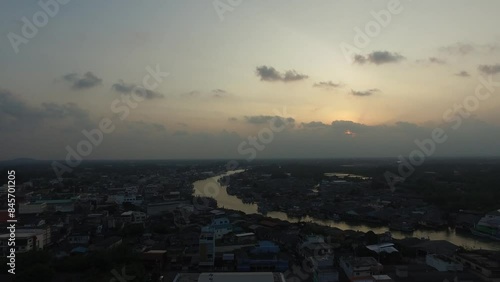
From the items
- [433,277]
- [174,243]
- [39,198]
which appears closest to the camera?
[433,277]

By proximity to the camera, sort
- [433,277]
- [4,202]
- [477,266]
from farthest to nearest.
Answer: [4,202] < [477,266] < [433,277]

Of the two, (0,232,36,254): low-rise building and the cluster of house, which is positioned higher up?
(0,232,36,254): low-rise building

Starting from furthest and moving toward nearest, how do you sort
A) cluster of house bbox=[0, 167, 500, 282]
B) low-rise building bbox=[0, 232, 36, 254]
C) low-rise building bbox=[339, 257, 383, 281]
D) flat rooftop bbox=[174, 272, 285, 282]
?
low-rise building bbox=[0, 232, 36, 254]
cluster of house bbox=[0, 167, 500, 282]
low-rise building bbox=[339, 257, 383, 281]
flat rooftop bbox=[174, 272, 285, 282]

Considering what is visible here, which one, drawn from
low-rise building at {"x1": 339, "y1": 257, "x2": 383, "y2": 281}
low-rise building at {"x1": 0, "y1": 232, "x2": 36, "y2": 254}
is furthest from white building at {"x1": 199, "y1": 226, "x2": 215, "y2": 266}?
low-rise building at {"x1": 0, "y1": 232, "x2": 36, "y2": 254}

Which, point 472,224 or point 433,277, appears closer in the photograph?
point 433,277

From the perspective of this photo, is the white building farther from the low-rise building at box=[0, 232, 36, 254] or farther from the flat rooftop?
the low-rise building at box=[0, 232, 36, 254]

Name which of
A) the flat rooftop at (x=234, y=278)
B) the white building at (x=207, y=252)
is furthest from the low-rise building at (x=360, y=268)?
the white building at (x=207, y=252)

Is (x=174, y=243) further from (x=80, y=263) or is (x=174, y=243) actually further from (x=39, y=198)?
(x=39, y=198)

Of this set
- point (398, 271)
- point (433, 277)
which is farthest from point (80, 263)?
point (433, 277)

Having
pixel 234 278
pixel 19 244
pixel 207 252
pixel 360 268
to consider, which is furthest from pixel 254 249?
pixel 19 244

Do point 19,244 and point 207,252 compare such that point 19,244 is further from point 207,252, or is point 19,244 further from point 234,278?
point 234,278
